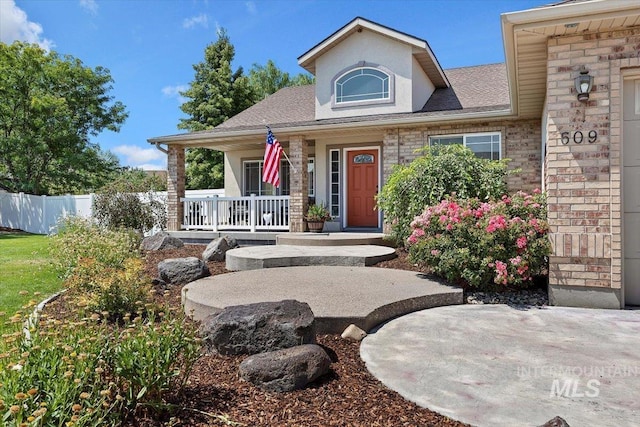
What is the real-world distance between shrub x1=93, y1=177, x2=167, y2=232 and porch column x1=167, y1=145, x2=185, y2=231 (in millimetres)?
1115

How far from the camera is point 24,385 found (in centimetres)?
192

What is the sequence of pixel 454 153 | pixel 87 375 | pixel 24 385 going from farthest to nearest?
1. pixel 454 153
2. pixel 87 375
3. pixel 24 385

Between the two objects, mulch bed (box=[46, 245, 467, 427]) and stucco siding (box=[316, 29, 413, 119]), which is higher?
stucco siding (box=[316, 29, 413, 119])

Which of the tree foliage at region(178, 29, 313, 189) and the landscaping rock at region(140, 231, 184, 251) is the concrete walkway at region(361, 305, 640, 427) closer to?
the landscaping rock at region(140, 231, 184, 251)

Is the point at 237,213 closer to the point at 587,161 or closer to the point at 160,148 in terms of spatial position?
the point at 160,148

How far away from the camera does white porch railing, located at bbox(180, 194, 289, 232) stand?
1113 centimetres

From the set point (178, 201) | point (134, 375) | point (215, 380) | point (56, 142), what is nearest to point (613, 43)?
point (215, 380)

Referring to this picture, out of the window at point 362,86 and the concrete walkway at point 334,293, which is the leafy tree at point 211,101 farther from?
the concrete walkway at point 334,293

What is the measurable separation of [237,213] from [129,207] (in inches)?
139

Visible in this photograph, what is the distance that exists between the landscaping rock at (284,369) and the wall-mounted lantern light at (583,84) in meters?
4.34

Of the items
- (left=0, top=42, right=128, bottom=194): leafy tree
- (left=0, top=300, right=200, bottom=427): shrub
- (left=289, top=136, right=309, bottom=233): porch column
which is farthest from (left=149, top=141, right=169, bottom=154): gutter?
(left=0, top=42, right=128, bottom=194): leafy tree

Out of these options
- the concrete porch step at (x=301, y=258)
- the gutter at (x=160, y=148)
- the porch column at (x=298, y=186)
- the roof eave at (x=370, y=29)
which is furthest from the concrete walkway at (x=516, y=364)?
the gutter at (x=160, y=148)

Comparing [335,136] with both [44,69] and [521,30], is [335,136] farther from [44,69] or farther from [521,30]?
[44,69]

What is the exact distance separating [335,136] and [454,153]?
4.18m
